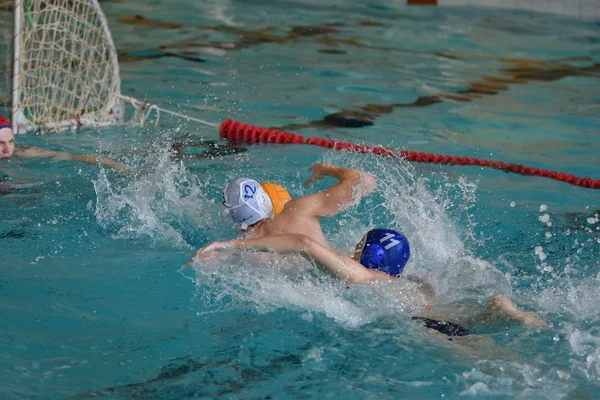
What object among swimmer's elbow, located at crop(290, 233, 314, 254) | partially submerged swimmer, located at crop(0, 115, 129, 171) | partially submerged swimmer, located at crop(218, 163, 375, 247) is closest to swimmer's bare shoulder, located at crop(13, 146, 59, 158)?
partially submerged swimmer, located at crop(0, 115, 129, 171)

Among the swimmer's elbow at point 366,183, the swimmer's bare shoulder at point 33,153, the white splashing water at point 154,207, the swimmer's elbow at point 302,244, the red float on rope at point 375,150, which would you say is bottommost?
the white splashing water at point 154,207

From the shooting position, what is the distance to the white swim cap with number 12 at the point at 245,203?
3.75 metres

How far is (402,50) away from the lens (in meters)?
8.87

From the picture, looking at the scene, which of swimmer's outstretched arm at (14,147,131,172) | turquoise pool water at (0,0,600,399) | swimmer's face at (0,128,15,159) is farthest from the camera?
swimmer's outstretched arm at (14,147,131,172)

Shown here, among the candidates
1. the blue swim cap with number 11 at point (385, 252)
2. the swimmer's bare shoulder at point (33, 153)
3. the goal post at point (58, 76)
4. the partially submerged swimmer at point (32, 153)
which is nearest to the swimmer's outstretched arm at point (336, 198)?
the blue swim cap with number 11 at point (385, 252)

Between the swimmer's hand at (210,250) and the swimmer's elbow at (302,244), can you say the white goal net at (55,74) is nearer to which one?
the swimmer's hand at (210,250)

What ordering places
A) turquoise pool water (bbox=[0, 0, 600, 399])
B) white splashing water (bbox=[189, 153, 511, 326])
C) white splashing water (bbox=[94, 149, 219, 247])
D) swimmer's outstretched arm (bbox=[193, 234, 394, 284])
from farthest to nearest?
white splashing water (bbox=[94, 149, 219, 247])
white splashing water (bbox=[189, 153, 511, 326])
swimmer's outstretched arm (bbox=[193, 234, 394, 284])
turquoise pool water (bbox=[0, 0, 600, 399])

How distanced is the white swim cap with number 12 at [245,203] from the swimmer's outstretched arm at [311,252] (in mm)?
402

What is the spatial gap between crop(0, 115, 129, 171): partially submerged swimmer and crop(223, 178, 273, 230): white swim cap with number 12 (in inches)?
61.3

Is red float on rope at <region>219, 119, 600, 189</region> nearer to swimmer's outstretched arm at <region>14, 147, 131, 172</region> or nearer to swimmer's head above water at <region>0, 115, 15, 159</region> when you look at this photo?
swimmer's outstretched arm at <region>14, 147, 131, 172</region>

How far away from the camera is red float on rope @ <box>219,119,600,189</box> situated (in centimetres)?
541

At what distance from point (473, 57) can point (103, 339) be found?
6594mm

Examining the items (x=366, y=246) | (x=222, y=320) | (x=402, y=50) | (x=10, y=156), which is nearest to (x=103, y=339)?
(x=222, y=320)

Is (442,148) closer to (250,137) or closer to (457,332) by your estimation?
(250,137)
